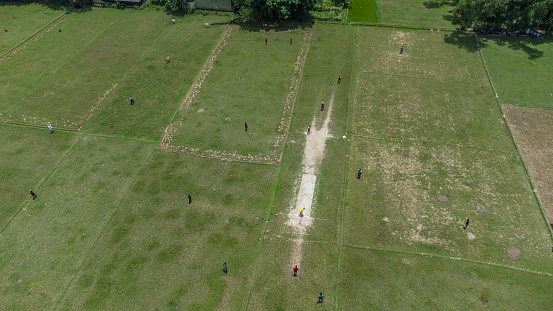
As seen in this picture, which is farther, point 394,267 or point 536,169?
point 536,169

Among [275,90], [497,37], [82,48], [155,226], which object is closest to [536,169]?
[497,37]

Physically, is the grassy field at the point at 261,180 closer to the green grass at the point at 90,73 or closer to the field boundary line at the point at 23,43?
the green grass at the point at 90,73

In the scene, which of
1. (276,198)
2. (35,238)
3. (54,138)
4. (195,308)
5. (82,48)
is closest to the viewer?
(195,308)

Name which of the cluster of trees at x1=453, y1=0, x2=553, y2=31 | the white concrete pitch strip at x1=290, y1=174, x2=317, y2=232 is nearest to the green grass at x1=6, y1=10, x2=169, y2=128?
the white concrete pitch strip at x1=290, y1=174, x2=317, y2=232

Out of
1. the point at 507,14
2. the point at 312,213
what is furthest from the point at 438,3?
the point at 312,213

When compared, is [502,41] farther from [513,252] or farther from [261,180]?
[261,180]

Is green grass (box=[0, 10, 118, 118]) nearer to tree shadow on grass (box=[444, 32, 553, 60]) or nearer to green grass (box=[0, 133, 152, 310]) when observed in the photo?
green grass (box=[0, 133, 152, 310])

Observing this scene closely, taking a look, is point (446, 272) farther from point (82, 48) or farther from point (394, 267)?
point (82, 48)
